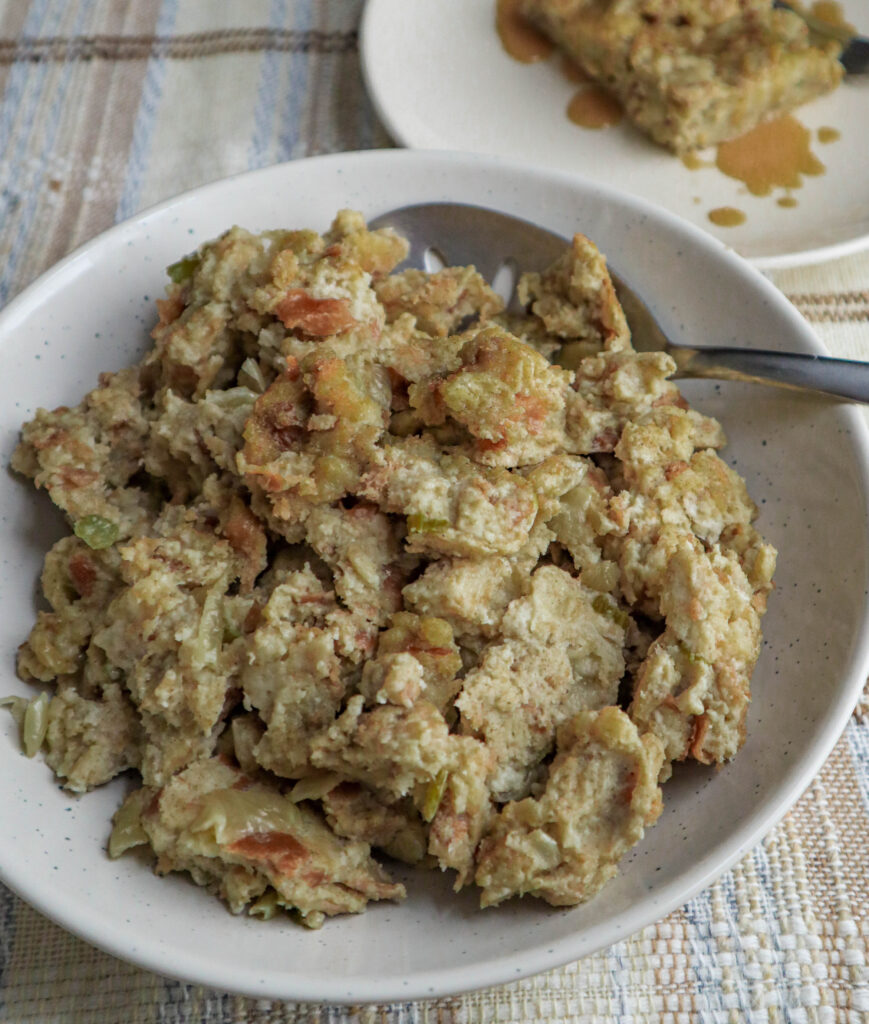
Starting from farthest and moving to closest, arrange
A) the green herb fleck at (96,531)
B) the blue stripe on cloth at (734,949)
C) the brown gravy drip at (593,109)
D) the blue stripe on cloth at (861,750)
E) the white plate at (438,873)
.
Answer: the brown gravy drip at (593,109), the blue stripe on cloth at (861,750), the blue stripe on cloth at (734,949), the green herb fleck at (96,531), the white plate at (438,873)

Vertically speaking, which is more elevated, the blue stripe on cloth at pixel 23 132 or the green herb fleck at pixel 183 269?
the green herb fleck at pixel 183 269

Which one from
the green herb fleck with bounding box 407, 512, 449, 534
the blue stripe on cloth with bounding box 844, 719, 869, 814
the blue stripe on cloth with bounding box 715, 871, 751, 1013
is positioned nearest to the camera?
the green herb fleck with bounding box 407, 512, 449, 534

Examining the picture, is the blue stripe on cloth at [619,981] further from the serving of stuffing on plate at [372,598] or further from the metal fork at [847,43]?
the metal fork at [847,43]

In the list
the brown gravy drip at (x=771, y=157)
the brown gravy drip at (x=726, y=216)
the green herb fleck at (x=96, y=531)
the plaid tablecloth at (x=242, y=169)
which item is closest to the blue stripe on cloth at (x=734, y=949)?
the plaid tablecloth at (x=242, y=169)

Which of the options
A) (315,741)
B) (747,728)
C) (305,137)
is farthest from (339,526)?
(305,137)

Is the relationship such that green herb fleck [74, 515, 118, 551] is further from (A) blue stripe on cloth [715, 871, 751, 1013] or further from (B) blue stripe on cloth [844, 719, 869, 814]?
(B) blue stripe on cloth [844, 719, 869, 814]

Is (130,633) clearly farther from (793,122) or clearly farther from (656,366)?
(793,122)

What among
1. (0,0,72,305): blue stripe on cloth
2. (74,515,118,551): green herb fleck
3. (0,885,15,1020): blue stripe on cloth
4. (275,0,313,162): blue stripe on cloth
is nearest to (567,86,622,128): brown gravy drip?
(275,0,313,162): blue stripe on cloth

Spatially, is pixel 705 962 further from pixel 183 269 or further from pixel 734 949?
pixel 183 269
